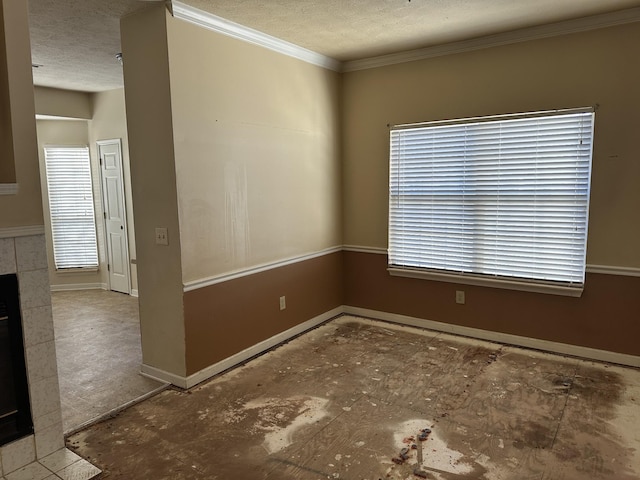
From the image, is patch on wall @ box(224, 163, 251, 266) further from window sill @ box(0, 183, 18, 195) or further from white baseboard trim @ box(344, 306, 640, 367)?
white baseboard trim @ box(344, 306, 640, 367)

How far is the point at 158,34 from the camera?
2.99 m

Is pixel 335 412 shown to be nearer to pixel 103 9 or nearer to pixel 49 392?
pixel 49 392

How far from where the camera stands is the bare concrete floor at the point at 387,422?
2.35m

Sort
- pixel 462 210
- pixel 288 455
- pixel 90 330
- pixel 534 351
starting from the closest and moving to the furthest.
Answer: pixel 288 455, pixel 534 351, pixel 462 210, pixel 90 330

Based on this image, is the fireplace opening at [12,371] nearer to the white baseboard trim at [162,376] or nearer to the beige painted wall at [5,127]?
the beige painted wall at [5,127]

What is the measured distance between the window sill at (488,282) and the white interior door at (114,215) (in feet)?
12.2

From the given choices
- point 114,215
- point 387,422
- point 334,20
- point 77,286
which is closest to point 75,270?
point 77,286

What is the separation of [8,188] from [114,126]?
394cm

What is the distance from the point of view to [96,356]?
3.88m

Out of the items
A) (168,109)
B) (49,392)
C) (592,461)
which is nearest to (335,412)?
(592,461)

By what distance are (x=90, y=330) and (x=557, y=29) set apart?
5.13 metres

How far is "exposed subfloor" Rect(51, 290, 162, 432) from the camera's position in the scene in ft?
10.0

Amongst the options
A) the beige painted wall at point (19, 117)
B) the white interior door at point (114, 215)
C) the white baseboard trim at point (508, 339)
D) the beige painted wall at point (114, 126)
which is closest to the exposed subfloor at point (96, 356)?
the white interior door at point (114, 215)

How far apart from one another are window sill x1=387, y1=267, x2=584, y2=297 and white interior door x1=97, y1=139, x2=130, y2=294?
373cm
